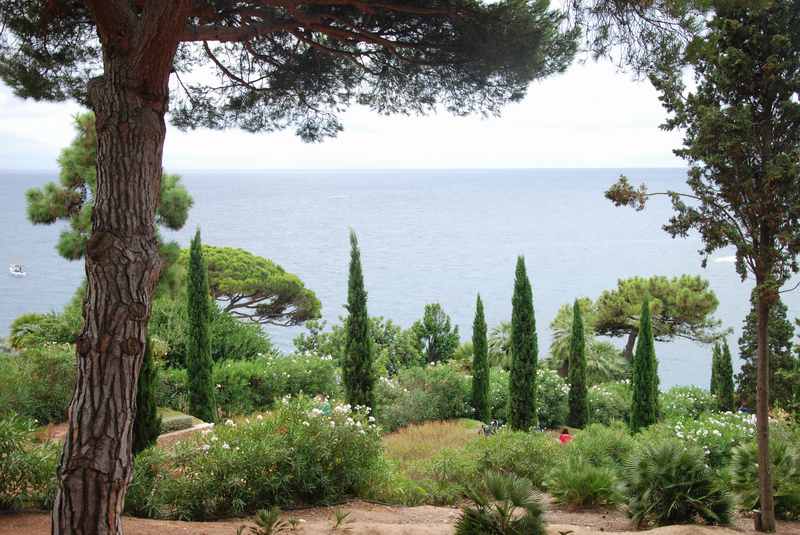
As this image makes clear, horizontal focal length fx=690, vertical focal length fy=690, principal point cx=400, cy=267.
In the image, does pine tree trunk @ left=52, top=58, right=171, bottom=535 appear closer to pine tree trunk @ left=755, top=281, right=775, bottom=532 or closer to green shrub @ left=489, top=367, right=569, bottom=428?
pine tree trunk @ left=755, top=281, right=775, bottom=532

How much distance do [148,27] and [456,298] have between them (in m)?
44.2

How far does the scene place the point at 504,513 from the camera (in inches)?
170

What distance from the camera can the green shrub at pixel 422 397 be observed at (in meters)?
13.2

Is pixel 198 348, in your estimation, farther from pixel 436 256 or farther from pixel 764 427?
pixel 436 256

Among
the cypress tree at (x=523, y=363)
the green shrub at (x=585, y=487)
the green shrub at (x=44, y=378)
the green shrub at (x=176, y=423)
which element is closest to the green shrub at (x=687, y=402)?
the cypress tree at (x=523, y=363)

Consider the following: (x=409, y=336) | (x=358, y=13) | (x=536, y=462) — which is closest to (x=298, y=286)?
(x=409, y=336)

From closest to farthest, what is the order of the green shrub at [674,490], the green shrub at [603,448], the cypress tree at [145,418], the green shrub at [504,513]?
the green shrub at [504,513]
the green shrub at [674,490]
the cypress tree at [145,418]
the green shrub at [603,448]

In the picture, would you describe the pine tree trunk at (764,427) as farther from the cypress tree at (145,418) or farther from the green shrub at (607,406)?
the green shrub at (607,406)

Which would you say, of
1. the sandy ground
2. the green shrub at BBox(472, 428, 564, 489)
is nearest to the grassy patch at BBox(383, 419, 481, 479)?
the green shrub at BBox(472, 428, 564, 489)

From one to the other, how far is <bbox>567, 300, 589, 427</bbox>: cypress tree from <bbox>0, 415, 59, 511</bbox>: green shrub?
1064 centimetres

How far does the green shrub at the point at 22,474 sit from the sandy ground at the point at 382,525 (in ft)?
0.60

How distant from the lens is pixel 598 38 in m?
4.89

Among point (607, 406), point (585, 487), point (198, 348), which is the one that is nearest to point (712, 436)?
point (585, 487)

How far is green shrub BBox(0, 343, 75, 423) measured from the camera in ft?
30.8
